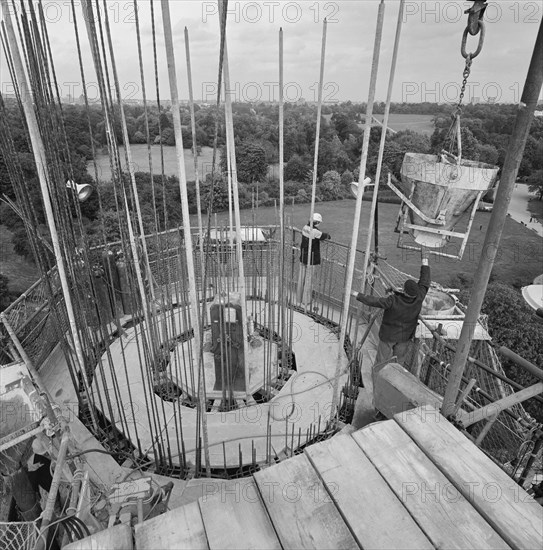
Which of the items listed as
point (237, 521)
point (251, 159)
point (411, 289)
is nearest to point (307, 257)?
point (411, 289)

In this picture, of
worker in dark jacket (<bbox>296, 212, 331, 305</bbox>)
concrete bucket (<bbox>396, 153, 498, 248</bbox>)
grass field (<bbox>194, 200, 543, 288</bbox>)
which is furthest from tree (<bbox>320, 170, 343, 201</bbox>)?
concrete bucket (<bbox>396, 153, 498, 248</bbox>)

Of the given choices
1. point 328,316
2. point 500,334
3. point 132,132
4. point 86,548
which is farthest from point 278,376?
point 132,132

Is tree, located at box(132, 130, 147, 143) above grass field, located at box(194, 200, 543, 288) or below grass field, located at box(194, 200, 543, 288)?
above

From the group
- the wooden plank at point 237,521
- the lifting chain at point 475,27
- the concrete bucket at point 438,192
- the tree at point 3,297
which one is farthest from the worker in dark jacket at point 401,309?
the tree at point 3,297

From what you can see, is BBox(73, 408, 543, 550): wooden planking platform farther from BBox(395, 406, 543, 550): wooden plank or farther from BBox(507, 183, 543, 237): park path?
BBox(507, 183, 543, 237): park path

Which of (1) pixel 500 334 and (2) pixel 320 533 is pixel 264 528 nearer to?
(2) pixel 320 533
